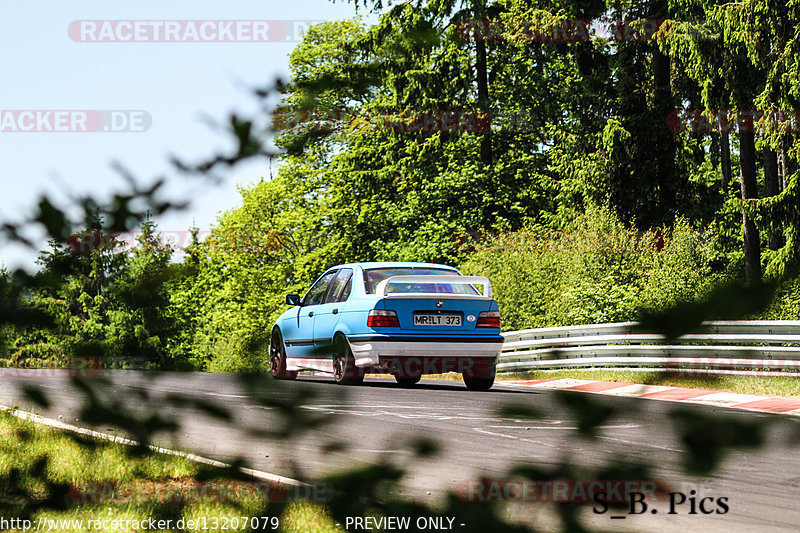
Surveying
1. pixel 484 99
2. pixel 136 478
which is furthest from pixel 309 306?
pixel 484 99

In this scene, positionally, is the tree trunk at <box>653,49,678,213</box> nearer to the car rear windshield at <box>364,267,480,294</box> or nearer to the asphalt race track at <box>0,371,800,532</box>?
the car rear windshield at <box>364,267,480,294</box>

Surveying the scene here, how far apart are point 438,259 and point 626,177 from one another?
6548 mm

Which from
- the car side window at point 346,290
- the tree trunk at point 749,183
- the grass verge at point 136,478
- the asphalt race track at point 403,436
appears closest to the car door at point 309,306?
the car side window at point 346,290

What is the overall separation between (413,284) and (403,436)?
36.8 ft

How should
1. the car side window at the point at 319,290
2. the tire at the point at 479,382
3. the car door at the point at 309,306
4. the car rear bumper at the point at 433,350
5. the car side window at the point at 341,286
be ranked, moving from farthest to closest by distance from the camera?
the car side window at the point at 319,290 → the car door at the point at 309,306 → the car side window at the point at 341,286 → the tire at the point at 479,382 → the car rear bumper at the point at 433,350

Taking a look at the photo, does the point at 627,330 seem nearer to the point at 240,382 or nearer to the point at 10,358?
the point at 240,382

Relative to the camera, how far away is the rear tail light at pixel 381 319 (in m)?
12.5

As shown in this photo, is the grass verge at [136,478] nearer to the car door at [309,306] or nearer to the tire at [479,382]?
the tire at [479,382]

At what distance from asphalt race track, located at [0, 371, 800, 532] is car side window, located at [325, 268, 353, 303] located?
1123 cm

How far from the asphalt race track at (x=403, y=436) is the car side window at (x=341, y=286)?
36.8ft

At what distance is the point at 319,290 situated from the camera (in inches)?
565

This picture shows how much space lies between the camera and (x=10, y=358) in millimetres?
1990

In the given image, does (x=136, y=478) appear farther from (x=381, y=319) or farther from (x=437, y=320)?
(x=437, y=320)

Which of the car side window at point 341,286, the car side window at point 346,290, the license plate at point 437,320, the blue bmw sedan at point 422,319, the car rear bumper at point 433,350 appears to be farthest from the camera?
the car side window at point 341,286
